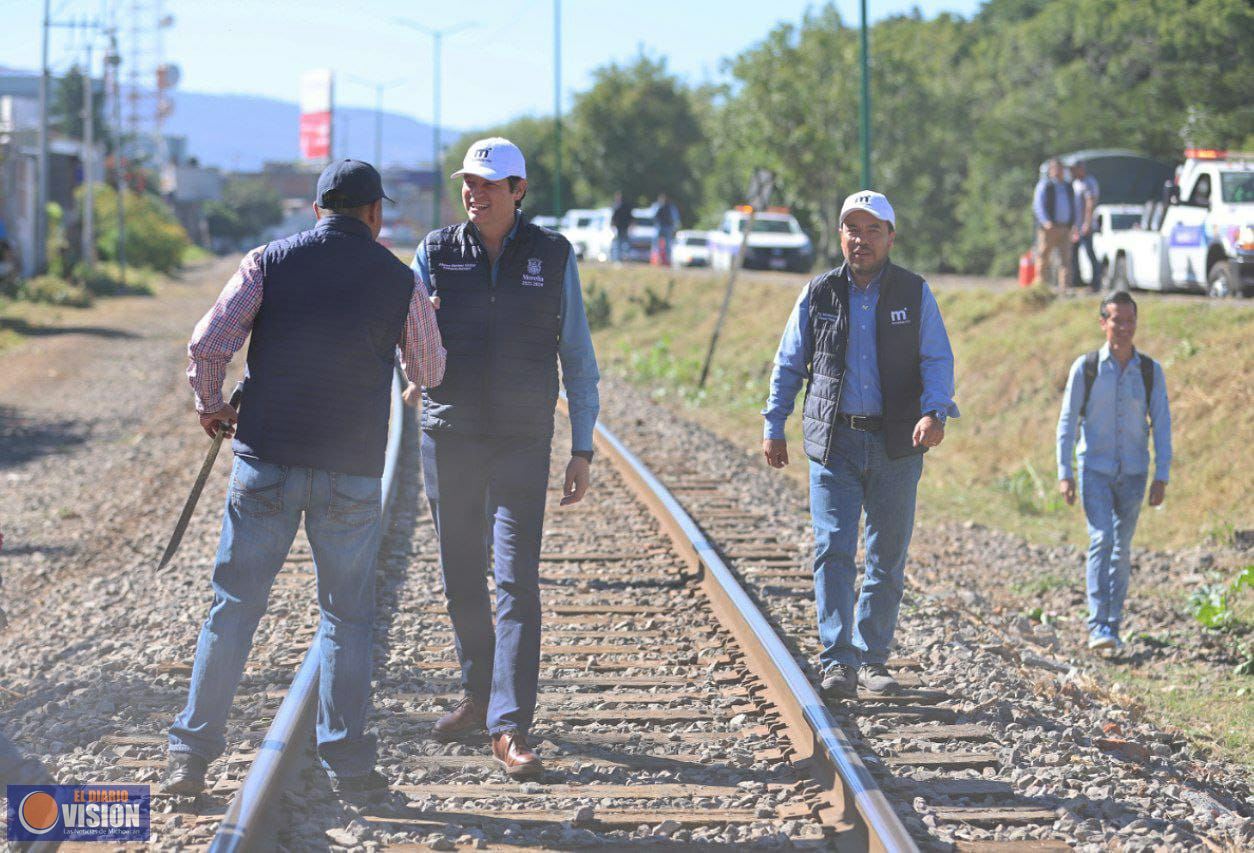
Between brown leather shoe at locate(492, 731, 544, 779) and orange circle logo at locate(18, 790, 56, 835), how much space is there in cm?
143

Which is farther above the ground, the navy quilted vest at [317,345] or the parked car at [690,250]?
the parked car at [690,250]

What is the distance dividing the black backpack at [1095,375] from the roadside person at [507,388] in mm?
3651

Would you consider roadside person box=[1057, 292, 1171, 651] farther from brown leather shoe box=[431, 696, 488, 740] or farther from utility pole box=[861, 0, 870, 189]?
utility pole box=[861, 0, 870, 189]

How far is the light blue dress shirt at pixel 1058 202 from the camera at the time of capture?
20547mm

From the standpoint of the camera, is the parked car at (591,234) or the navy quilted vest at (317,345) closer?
the navy quilted vest at (317,345)

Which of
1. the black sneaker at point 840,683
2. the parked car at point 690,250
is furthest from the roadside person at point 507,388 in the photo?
the parked car at point 690,250

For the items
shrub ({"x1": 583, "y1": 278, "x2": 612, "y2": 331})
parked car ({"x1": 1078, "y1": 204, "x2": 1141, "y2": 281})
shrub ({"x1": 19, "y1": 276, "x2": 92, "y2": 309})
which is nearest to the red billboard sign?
shrub ({"x1": 19, "y1": 276, "x2": 92, "y2": 309})

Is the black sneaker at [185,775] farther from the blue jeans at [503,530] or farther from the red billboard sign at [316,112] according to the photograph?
the red billboard sign at [316,112]

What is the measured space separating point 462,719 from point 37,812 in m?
1.49

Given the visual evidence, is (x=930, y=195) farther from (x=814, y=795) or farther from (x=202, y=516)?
(x=814, y=795)

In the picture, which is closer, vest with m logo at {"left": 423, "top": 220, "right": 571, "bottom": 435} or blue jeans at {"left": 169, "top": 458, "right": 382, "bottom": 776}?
blue jeans at {"left": 169, "top": 458, "right": 382, "bottom": 776}

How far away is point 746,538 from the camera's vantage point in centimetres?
975

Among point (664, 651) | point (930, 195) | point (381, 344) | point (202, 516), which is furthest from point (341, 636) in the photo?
point (930, 195)

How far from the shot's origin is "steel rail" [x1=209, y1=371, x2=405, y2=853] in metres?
4.33
